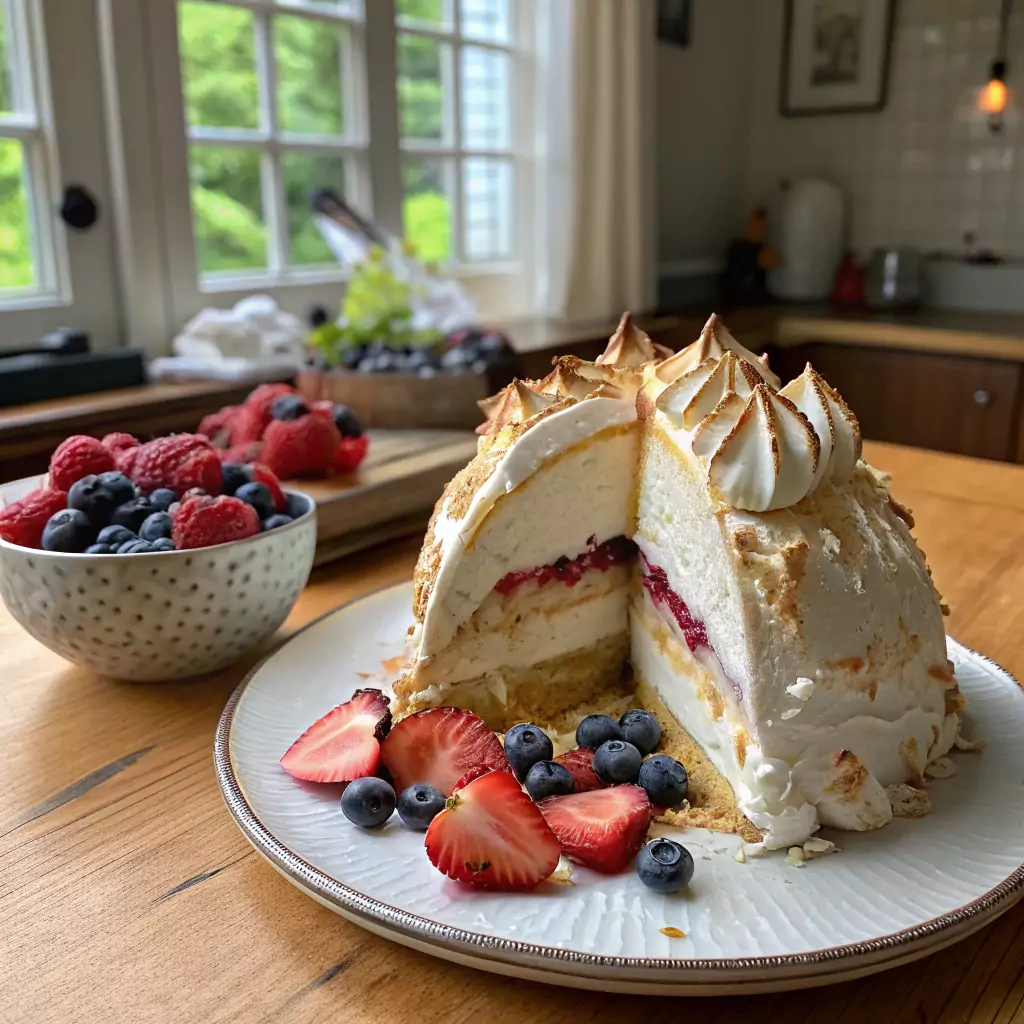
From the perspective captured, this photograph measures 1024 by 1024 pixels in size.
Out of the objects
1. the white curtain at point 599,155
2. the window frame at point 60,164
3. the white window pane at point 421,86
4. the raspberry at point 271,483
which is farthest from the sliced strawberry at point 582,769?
the white curtain at point 599,155

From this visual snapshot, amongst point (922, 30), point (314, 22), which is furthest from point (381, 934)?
point (922, 30)

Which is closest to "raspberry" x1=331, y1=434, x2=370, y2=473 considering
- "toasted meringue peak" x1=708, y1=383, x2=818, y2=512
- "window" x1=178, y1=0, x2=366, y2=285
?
"toasted meringue peak" x1=708, y1=383, x2=818, y2=512

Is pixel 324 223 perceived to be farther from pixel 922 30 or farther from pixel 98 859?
pixel 922 30

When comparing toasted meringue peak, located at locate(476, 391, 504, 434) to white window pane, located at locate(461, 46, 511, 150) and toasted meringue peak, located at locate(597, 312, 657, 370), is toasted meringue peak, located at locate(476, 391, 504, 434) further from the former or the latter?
white window pane, located at locate(461, 46, 511, 150)

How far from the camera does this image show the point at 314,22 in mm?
2670

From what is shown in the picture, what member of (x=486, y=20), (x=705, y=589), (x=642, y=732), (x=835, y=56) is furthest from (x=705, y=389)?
(x=835, y=56)

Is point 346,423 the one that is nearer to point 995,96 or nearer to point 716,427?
point 716,427

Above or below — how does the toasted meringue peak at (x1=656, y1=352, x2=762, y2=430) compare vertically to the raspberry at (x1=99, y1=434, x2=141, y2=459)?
above

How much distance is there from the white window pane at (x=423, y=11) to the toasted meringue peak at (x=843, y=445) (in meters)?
2.45

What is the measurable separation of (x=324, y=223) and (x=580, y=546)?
1.66 m

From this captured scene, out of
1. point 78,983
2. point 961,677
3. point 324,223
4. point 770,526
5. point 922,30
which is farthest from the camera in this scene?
point 922,30

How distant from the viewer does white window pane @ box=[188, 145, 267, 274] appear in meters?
2.49

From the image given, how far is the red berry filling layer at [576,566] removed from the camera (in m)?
1.08

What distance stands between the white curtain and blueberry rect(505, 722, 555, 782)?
8.84 feet
